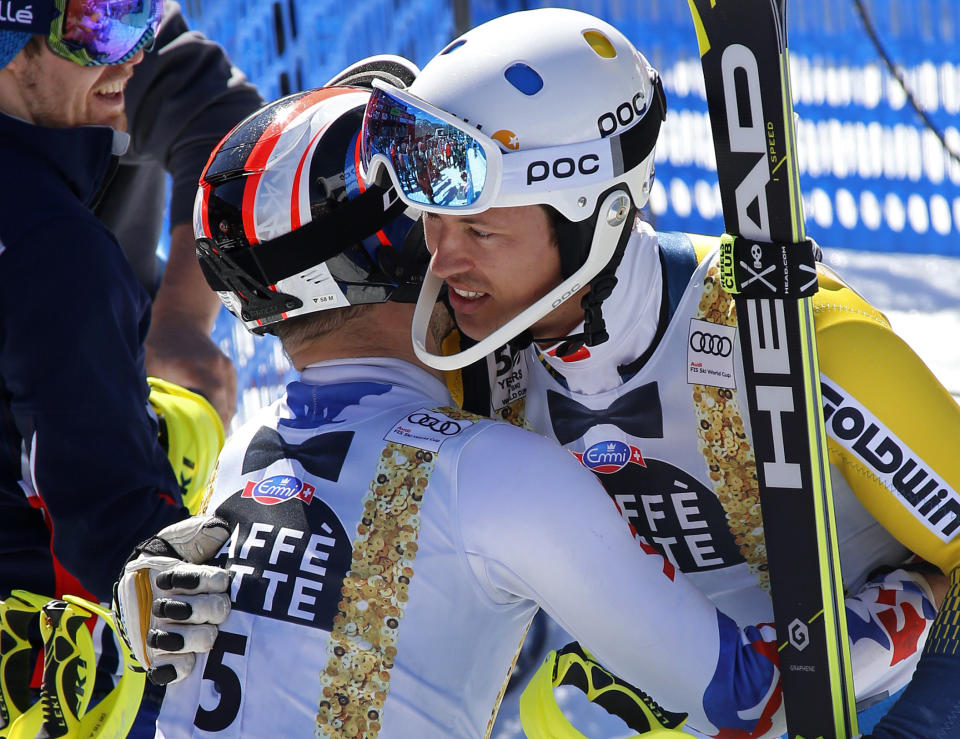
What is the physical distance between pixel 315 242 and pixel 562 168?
17.7 inches

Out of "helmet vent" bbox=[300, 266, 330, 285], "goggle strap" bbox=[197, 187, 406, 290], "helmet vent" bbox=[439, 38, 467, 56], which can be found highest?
"helmet vent" bbox=[439, 38, 467, 56]

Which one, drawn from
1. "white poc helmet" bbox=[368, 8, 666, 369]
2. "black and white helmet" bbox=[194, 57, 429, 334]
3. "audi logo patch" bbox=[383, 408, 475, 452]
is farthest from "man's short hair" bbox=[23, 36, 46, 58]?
"audi logo patch" bbox=[383, 408, 475, 452]

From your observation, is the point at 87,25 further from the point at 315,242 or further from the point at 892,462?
the point at 892,462

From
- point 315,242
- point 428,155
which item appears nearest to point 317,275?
point 315,242

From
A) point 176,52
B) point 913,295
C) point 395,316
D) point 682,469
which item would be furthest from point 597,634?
point 913,295

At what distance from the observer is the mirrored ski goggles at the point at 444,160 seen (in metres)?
1.89

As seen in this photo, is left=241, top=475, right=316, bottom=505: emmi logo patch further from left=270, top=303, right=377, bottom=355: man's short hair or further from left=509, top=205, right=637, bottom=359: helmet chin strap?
left=509, top=205, right=637, bottom=359: helmet chin strap

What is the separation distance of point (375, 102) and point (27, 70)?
47.5 inches

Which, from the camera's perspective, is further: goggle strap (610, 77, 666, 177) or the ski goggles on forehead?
the ski goggles on forehead

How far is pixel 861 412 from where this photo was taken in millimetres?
1870

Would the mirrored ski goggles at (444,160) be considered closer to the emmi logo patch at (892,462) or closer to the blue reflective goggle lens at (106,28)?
the emmi logo patch at (892,462)

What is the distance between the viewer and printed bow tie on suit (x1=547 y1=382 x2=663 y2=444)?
2141 mm

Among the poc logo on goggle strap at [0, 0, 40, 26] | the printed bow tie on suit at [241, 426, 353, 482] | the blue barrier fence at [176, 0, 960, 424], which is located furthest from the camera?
the blue barrier fence at [176, 0, 960, 424]

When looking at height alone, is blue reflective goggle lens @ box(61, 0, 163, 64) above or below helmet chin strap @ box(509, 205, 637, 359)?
above
